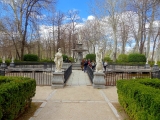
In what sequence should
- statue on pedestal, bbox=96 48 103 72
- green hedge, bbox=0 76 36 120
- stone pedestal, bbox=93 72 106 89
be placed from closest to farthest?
1. green hedge, bbox=0 76 36 120
2. stone pedestal, bbox=93 72 106 89
3. statue on pedestal, bbox=96 48 103 72

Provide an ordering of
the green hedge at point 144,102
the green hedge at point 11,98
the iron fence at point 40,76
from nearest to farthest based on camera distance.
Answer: the green hedge at point 144,102
the green hedge at point 11,98
the iron fence at point 40,76

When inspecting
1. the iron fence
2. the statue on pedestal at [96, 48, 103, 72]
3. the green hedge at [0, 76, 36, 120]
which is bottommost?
the iron fence

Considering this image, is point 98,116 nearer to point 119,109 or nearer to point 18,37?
point 119,109

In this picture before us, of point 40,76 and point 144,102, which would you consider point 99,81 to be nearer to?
point 144,102

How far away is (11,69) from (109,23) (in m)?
23.5

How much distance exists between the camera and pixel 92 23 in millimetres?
47625

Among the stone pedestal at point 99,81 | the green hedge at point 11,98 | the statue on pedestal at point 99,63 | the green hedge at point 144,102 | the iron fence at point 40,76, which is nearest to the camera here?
the green hedge at point 144,102

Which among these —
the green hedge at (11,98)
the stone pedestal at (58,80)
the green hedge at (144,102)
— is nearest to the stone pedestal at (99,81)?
the stone pedestal at (58,80)

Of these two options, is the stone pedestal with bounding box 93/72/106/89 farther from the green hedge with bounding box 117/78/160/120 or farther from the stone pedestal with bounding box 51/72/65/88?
the green hedge with bounding box 117/78/160/120

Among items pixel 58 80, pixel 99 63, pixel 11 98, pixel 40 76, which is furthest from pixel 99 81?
pixel 40 76

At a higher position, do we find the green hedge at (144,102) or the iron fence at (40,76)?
the green hedge at (144,102)

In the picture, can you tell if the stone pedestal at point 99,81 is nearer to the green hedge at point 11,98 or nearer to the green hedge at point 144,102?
the green hedge at point 144,102

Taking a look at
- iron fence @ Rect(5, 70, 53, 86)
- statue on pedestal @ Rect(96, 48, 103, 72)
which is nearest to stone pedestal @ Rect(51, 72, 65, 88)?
iron fence @ Rect(5, 70, 53, 86)

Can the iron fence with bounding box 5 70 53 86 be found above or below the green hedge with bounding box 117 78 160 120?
below
